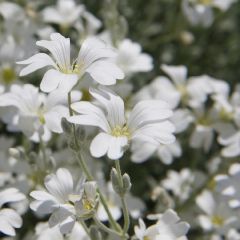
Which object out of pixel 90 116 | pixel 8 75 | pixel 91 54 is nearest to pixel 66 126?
pixel 90 116

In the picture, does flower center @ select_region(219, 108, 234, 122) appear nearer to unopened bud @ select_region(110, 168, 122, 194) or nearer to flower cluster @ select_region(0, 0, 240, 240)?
flower cluster @ select_region(0, 0, 240, 240)

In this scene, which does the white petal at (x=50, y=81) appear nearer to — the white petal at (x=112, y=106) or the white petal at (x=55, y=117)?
the white petal at (x=112, y=106)

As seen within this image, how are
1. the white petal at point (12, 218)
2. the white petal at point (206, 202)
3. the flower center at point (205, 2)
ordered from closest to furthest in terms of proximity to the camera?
the white petal at point (12, 218), the white petal at point (206, 202), the flower center at point (205, 2)

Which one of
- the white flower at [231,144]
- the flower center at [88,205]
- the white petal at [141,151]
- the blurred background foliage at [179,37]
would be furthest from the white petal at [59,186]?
the blurred background foliage at [179,37]

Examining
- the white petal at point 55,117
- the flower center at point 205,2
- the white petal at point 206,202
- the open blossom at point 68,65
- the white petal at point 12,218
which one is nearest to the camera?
the open blossom at point 68,65

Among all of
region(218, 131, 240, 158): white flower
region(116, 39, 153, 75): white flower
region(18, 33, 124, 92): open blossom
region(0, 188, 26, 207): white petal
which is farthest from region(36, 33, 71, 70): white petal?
region(218, 131, 240, 158): white flower

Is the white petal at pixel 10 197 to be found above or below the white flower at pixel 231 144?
above
